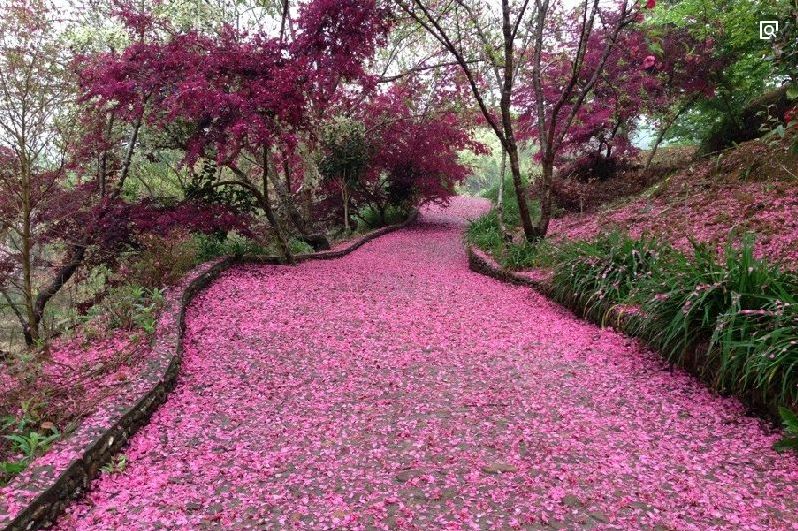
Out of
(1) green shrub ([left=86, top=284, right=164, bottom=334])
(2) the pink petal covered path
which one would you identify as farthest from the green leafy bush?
(1) green shrub ([left=86, top=284, right=164, bottom=334])

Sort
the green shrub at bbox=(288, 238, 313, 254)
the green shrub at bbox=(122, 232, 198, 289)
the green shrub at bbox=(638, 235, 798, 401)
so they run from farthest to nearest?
the green shrub at bbox=(288, 238, 313, 254)
the green shrub at bbox=(122, 232, 198, 289)
the green shrub at bbox=(638, 235, 798, 401)

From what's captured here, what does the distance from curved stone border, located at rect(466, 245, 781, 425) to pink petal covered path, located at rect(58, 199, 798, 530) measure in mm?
102

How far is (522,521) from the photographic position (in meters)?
2.62

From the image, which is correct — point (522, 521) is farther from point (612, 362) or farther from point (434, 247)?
point (434, 247)

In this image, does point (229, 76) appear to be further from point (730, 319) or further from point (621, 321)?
point (730, 319)

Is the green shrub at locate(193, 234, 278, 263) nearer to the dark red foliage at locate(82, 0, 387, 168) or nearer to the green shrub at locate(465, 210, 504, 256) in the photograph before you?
the dark red foliage at locate(82, 0, 387, 168)

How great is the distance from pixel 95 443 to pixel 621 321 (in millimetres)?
4894

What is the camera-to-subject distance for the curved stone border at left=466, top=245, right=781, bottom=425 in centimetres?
350

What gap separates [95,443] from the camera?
9.93ft

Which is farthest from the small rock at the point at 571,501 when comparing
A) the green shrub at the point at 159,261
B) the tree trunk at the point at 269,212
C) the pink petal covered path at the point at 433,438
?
the tree trunk at the point at 269,212

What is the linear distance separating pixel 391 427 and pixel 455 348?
175cm

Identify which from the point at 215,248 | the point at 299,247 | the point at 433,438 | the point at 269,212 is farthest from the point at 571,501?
the point at 299,247

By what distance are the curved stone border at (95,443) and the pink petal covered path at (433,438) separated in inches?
4.2

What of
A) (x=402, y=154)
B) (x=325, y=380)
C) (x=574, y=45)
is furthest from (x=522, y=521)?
(x=402, y=154)
